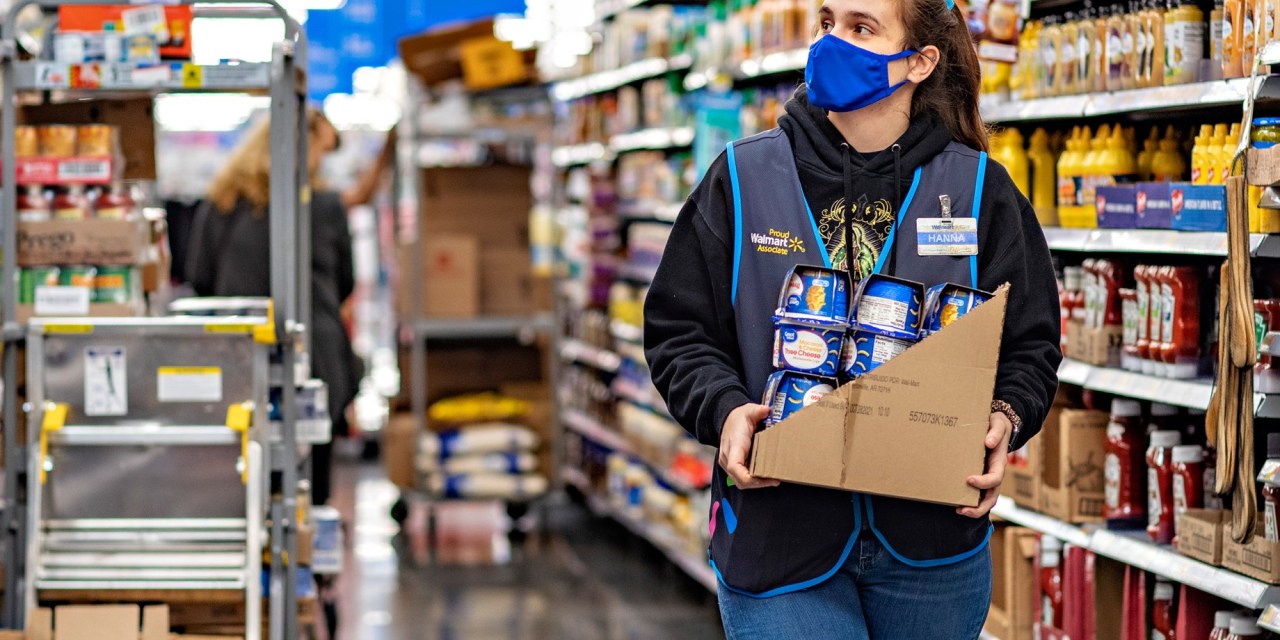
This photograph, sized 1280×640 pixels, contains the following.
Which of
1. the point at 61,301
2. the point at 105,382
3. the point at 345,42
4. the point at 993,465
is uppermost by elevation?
the point at 345,42

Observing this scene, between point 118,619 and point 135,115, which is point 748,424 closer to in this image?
point 118,619

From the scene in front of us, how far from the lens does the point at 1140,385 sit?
3.96 m

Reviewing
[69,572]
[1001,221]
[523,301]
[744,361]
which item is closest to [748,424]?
[744,361]

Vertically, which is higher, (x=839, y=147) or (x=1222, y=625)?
(x=839, y=147)

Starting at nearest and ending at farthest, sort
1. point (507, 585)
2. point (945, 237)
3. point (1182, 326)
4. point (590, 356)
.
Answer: point (945, 237)
point (1182, 326)
point (507, 585)
point (590, 356)

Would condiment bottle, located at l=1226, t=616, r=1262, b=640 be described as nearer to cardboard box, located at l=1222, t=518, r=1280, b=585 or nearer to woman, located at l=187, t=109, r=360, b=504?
cardboard box, located at l=1222, t=518, r=1280, b=585

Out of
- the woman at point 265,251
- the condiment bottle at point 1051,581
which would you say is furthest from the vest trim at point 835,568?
the woman at point 265,251

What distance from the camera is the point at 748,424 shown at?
2.20 m

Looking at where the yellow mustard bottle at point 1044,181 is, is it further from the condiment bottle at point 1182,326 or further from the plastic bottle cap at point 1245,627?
the plastic bottle cap at point 1245,627

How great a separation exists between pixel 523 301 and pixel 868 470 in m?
6.57

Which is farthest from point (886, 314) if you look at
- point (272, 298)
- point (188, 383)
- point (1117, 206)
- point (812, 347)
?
point (188, 383)

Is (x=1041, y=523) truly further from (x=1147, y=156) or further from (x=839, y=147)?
(x=839, y=147)

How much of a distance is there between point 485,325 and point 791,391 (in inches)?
251

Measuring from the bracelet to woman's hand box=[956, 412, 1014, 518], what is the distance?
12 millimetres
